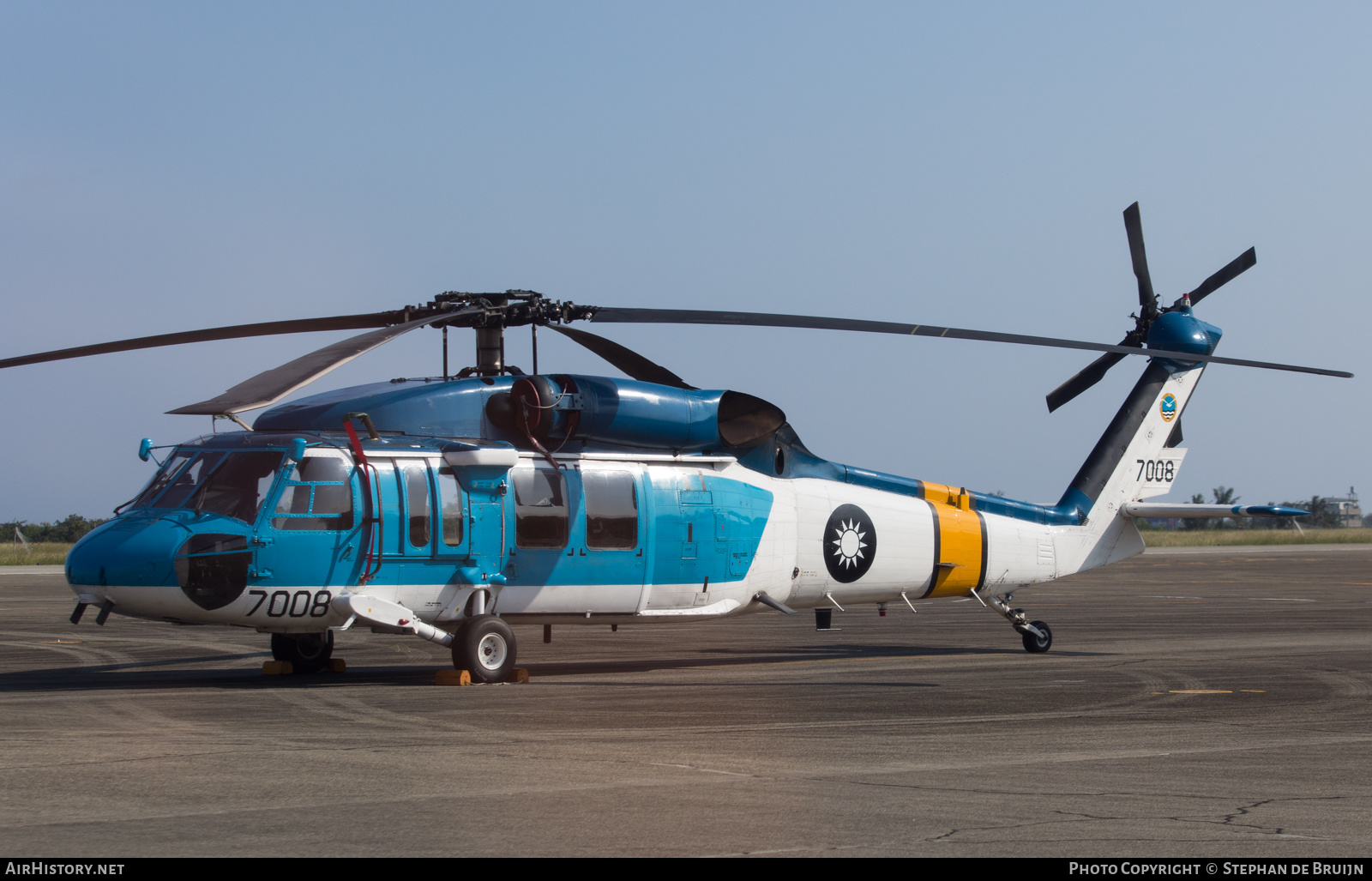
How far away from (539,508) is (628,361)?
2.49 m

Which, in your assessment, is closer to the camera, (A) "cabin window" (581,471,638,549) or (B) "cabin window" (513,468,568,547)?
(B) "cabin window" (513,468,568,547)

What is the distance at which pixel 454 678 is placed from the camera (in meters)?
14.5

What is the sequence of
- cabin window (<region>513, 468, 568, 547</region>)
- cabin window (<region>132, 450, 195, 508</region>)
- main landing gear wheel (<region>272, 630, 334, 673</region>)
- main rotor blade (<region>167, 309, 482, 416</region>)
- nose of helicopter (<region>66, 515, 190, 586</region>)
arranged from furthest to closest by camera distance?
1. main landing gear wheel (<region>272, 630, 334, 673</region>)
2. cabin window (<region>513, 468, 568, 547</region>)
3. cabin window (<region>132, 450, 195, 508</region>)
4. nose of helicopter (<region>66, 515, 190, 586</region>)
5. main rotor blade (<region>167, 309, 482, 416</region>)

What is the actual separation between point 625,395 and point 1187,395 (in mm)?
10748

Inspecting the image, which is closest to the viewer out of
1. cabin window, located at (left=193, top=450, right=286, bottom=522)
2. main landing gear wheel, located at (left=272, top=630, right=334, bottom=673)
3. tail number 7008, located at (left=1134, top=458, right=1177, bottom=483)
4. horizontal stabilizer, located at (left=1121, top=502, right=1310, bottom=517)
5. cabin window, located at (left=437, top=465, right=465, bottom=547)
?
cabin window, located at (left=193, top=450, right=286, bottom=522)

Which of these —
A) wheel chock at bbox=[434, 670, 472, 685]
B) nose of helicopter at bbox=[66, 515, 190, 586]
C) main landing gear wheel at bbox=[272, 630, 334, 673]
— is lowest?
wheel chock at bbox=[434, 670, 472, 685]

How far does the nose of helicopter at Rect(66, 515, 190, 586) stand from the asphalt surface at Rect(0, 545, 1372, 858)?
1.28 m

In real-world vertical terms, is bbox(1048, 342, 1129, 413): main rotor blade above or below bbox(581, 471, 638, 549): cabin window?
above

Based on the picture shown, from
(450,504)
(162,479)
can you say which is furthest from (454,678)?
(162,479)

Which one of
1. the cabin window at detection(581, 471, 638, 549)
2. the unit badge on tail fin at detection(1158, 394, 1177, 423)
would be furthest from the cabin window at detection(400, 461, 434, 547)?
the unit badge on tail fin at detection(1158, 394, 1177, 423)

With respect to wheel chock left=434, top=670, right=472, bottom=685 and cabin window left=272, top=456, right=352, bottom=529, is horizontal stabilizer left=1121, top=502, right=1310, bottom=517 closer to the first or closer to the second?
wheel chock left=434, top=670, right=472, bottom=685

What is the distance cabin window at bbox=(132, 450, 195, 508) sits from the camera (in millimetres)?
13961

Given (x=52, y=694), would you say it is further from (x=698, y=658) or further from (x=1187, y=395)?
(x=1187, y=395)
